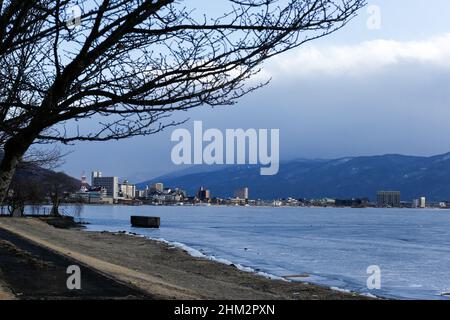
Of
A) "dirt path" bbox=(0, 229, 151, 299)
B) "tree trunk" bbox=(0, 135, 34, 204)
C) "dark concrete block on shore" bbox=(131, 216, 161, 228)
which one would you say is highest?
"tree trunk" bbox=(0, 135, 34, 204)

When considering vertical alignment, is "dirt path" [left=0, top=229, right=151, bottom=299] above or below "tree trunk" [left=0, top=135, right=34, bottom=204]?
below

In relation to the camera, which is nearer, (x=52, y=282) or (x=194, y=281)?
(x=52, y=282)

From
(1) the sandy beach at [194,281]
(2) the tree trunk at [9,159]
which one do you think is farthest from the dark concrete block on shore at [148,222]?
(2) the tree trunk at [9,159]

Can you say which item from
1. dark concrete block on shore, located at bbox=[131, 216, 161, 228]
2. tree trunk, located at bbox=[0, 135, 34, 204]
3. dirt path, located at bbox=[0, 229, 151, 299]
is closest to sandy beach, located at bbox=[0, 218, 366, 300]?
dirt path, located at bbox=[0, 229, 151, 299]

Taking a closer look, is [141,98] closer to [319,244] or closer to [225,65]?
[225,65]

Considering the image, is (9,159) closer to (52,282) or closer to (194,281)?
(52,282)

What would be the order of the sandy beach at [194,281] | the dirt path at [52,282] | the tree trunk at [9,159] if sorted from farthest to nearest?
the sandy beach at [194,281] → the dirt path at [52,282] → the tree trunk at [9,159]

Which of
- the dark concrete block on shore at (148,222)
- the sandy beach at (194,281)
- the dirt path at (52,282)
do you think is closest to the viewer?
the dirt path at (52,282)

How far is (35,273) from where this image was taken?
17.3 m

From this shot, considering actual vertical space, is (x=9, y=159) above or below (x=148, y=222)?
above

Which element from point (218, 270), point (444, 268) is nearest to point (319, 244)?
point (444, 268)

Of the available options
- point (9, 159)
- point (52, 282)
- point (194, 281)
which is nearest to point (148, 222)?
point (194, 281)

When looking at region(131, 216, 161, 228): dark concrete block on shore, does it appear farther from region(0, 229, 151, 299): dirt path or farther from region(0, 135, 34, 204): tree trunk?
region(0, 135, 34, 204): tree trunk

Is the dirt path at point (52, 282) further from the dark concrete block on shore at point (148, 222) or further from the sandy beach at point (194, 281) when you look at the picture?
the dark concrete block on shore at point (148, 222)
